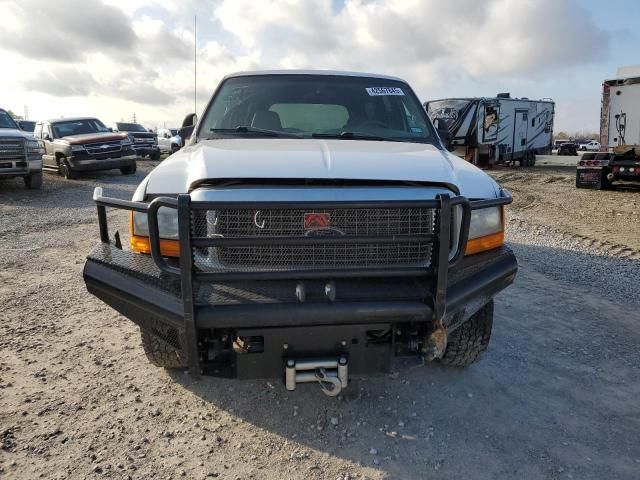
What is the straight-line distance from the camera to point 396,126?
403 centimetres

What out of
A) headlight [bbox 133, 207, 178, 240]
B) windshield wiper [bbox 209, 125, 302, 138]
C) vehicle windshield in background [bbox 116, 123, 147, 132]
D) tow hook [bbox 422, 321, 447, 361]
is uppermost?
vehicle windshield in background [bbox 116, 123, 147, 132]

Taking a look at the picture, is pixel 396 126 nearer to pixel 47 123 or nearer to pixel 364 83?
pixel 364 83

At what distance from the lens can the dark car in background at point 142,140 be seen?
2492 centimetres

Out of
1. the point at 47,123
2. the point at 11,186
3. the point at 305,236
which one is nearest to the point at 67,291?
the point at 305,236

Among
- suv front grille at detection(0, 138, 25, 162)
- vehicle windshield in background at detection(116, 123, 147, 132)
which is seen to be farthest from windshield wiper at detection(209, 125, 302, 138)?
vehicle windshield in background at detection(116, 123, 147, 132)

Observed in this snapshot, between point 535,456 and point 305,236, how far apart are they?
1694mm

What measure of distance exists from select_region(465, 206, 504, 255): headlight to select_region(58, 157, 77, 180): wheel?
51.6 feet

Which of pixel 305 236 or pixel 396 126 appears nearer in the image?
pixel 305 236

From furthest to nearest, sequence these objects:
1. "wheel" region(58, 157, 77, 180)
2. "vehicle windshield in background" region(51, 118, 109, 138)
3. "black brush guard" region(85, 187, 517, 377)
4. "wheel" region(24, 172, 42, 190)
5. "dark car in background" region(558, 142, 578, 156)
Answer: "dark car in background" region(558, 142, 578, 156) → "vehicle windshield in background" region(51, 118, 109, 138) → "wheel" region(58, 157, 77, 180) → "wheel" region(24, 172, 42, 190) → "black brush guard" region(85, 187, 517, 377)

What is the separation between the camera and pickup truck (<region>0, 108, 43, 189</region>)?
37.9 ft

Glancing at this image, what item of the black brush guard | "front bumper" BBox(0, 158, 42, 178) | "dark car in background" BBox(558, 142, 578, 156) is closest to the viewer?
the black brush guard

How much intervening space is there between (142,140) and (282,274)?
24.7 meters

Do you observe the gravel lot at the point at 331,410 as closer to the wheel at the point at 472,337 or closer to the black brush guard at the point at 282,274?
the wheel at the point at 472,337

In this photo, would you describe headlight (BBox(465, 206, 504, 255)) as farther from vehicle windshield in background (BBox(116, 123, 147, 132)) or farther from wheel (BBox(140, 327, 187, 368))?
vehicle windshield in background (BBox(116, 123, 147, 132))
